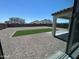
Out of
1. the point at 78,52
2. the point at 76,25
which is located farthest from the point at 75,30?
the point at 78,52

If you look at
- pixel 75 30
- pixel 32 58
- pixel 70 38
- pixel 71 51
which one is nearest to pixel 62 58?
pixel 71 51

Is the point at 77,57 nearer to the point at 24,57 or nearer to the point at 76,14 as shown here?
the point at 76,14

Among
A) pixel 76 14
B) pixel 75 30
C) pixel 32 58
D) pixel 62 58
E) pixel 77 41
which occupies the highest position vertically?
pixel 76 14

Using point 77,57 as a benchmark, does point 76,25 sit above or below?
above

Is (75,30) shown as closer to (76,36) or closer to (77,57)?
(76,36)

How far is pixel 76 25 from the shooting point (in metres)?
1.25

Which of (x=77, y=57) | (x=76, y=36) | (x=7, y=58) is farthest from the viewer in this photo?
(x=7, y=58)

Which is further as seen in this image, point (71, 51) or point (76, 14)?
point (71, 51)

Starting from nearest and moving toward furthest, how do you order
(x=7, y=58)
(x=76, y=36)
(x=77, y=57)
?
(x=77, y=57)
(x=76, y=36)
(x=7, y=58)

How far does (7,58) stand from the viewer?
4051 mm

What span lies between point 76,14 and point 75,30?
233 mm

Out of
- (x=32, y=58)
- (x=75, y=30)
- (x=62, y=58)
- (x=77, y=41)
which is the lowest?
(x=32, y=58)

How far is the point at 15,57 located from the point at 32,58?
0.83 meters

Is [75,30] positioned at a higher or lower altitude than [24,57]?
higher
